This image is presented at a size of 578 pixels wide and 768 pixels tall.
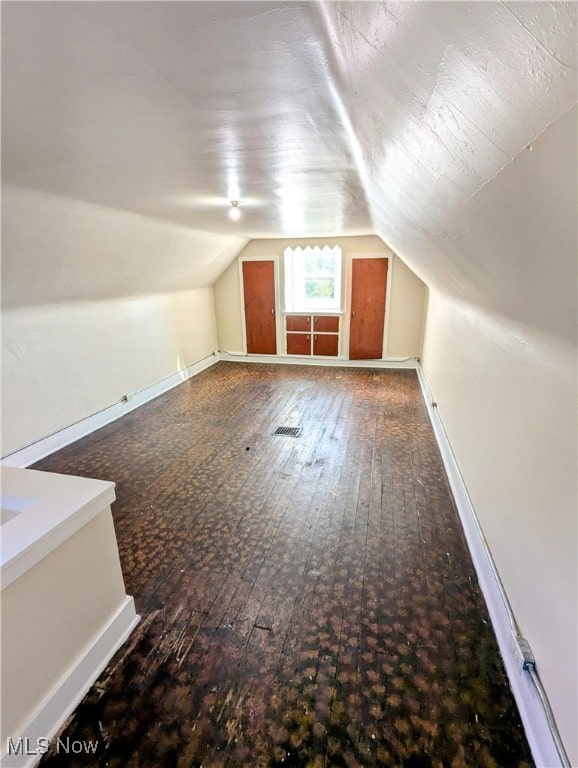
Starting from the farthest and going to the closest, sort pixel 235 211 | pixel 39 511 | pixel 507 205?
1. pixel 235 211
2. pixel 39 511
3. pixel 507 205

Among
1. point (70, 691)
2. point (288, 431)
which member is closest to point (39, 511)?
point (70, 691)

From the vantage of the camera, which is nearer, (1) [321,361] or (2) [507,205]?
(2) [507,205]

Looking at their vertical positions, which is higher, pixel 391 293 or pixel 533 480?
pixel 391 293

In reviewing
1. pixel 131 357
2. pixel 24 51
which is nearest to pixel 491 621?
pixel 24 51

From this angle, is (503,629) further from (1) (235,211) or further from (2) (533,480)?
(1) (235,211)

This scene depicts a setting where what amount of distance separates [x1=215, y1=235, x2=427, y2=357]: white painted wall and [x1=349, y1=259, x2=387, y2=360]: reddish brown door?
5.2 inches

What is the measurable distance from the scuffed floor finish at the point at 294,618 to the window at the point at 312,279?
325 centimetres

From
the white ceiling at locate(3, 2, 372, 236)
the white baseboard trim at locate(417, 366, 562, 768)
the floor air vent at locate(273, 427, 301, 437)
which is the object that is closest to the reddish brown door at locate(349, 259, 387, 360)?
the floor air vent at locate(273, 427, 301, 437)

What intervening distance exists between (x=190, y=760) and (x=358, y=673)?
68cm

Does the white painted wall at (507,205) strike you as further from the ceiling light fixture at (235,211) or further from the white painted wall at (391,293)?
the white painted wall at (391,293)

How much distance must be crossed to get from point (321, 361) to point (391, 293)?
5.15ft

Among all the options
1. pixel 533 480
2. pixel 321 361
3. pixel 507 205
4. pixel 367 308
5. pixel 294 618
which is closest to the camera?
pixel 507 205

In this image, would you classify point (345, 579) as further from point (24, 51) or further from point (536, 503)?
point (24, 51)

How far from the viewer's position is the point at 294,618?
1.71 m
